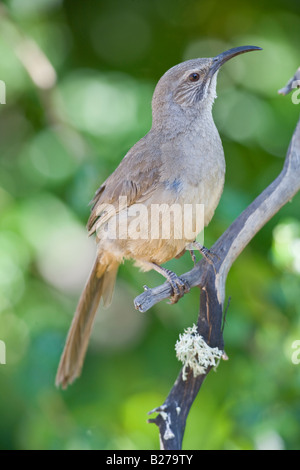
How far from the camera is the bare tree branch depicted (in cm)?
239

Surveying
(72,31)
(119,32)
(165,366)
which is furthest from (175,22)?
(165,366)

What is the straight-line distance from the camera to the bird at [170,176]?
287 cm

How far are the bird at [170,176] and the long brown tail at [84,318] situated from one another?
0.29m

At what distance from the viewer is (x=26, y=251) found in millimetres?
4195

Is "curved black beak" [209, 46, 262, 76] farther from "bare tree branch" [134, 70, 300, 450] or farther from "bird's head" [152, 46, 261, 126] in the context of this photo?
"bare tree branch" [134, 70, 300, 450]

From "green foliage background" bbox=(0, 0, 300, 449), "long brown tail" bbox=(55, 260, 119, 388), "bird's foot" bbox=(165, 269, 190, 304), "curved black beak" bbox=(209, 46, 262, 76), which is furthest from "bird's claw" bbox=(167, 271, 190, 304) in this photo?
"curved black beak" bbox=(209, 46, 262, 76)

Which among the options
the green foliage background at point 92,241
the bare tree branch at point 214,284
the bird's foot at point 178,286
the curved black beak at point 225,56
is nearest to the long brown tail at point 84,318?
the green foliage background at point 92,241

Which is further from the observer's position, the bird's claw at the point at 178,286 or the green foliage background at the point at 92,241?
the green foliage background at the point at 92,241

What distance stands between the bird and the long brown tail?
29 cm

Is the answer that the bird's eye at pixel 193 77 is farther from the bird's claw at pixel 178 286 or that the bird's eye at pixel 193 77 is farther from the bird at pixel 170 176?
the bird's claw at pixel 178 286

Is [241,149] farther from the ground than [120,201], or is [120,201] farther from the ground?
[241,149]

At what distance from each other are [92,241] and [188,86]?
1727 millimetres
